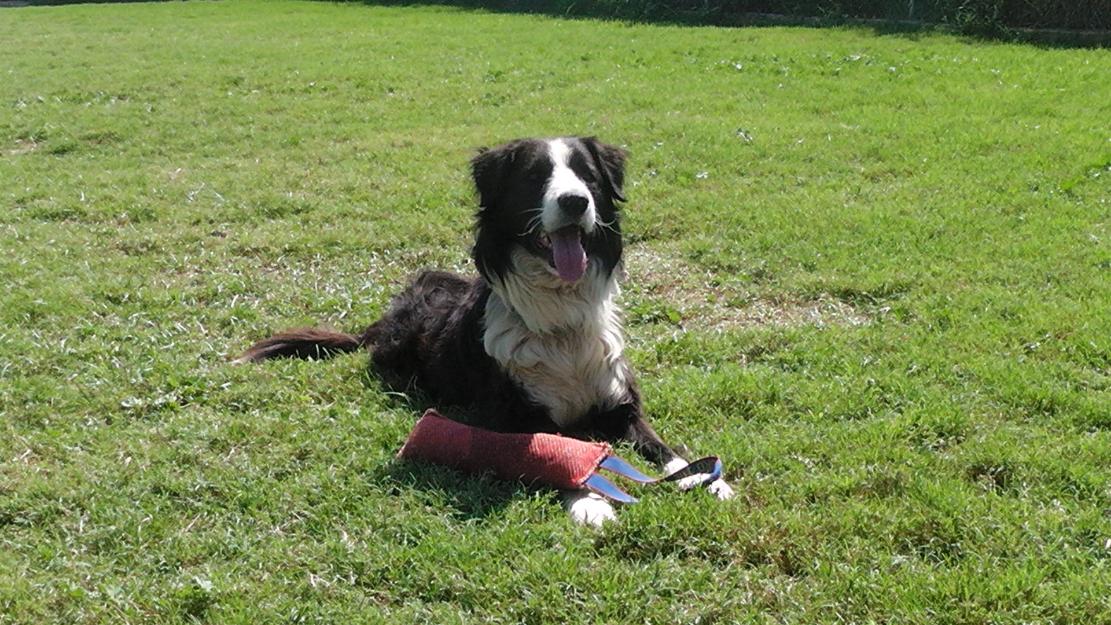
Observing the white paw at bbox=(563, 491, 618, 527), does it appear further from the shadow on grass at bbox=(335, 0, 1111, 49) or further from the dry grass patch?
the shadow on grass at bbox=(335, 0, 1111, 49)

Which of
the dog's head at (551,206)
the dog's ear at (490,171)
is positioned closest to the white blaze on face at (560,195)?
the dog's head at (551,206)

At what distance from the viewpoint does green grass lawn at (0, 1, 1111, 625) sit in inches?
143

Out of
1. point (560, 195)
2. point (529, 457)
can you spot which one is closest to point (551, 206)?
point (560, 195)

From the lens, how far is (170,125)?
12188 millimetres

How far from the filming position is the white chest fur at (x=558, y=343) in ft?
15.8

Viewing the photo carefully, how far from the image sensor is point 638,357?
5707 mm

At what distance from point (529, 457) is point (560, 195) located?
1.04 metres

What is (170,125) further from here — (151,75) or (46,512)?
(46,512)

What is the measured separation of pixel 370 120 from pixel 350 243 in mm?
4748

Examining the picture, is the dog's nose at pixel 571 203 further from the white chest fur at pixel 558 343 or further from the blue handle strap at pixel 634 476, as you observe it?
the blue handle strap at pixel 634 476

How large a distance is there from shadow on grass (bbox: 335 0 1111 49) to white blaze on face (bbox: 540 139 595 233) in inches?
496

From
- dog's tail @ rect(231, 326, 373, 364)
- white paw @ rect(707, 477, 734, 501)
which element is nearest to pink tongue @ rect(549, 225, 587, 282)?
white paw @ rect(707, 477, 734, 501)

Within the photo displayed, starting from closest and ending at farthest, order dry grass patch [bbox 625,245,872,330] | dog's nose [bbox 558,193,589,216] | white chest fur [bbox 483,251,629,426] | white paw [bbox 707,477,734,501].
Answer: white paw [bbox 707,477,734,501] → dog's nose [bbox 558,193,589,216] → white chest fur [bbox 483,251,629,426] → dry grass patch [bbox 625,245,872,330]

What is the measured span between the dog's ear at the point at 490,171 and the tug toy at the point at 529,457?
99 centimetres
